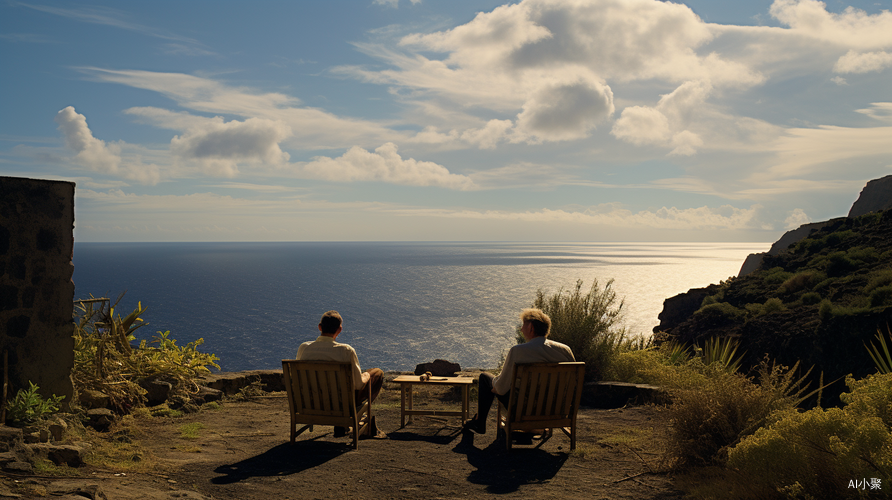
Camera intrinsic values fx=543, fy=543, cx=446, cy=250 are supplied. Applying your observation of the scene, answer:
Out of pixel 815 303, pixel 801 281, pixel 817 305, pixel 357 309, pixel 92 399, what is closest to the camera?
pixel 92 399

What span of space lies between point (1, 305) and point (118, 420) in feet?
5.71

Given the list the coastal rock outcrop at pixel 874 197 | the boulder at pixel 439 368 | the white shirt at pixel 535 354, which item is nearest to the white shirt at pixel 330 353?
the white shirt at pixel 535 354

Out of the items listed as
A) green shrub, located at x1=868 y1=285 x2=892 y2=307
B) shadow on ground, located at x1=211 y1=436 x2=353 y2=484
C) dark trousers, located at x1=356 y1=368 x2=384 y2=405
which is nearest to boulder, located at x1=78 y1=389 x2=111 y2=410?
shadow on ground, located at x1=211 y1=436 x2=353 y2=484

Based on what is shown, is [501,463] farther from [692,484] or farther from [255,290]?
[255,290]

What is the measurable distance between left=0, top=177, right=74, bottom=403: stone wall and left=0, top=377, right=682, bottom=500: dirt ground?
3.70 ft

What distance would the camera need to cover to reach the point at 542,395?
17.0 feet

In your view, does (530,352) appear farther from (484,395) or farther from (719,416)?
(719,416)

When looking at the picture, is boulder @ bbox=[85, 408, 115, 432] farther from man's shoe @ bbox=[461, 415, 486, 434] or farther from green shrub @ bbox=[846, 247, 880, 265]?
green shrub @ bbox=[846, 247, 880, 265]

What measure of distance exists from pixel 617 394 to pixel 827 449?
4320 mm

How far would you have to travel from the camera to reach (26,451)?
13.1 ft

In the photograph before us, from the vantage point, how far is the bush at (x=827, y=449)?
303 cm

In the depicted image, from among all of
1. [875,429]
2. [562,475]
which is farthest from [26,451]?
[875,429]

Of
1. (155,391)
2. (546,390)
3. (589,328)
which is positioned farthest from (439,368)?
(546,390)

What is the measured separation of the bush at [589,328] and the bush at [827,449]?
4.92m
